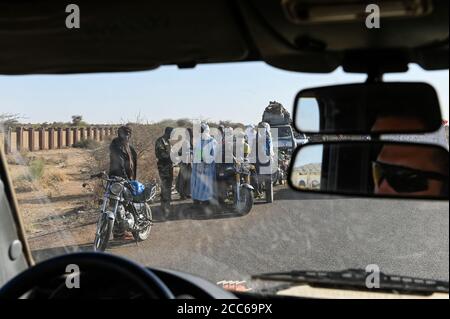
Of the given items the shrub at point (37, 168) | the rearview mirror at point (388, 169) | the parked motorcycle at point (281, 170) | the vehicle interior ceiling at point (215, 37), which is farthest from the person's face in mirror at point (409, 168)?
the shrub at point (37, 168)

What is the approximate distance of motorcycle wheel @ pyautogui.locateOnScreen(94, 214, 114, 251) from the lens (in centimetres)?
568

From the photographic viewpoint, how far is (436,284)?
2797 millimetres

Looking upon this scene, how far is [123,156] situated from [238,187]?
133 cm

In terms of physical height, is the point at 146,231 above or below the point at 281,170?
below

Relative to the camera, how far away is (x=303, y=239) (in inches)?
227

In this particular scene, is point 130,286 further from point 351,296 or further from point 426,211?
point 426,211

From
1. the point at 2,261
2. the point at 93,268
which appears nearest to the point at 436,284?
the point at 93,268

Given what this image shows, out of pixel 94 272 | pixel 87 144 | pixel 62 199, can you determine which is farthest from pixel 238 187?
pixel 94 272

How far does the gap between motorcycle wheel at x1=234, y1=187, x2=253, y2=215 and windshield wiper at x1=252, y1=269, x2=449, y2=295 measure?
3389 millimetres

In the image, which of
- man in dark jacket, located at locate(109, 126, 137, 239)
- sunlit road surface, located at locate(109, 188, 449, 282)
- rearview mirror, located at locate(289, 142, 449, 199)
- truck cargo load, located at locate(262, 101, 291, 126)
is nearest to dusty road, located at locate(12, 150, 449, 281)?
sunlit road surface, located at locate(109, 188, 449, 282)

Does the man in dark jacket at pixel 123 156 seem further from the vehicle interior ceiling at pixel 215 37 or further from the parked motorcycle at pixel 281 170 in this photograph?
the vehicle interior ceiling at pixel 215 37

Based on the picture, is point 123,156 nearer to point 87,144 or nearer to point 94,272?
point 87,144

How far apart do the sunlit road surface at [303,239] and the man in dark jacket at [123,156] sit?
0.61 m

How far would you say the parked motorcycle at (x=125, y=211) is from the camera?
569 centimetres
